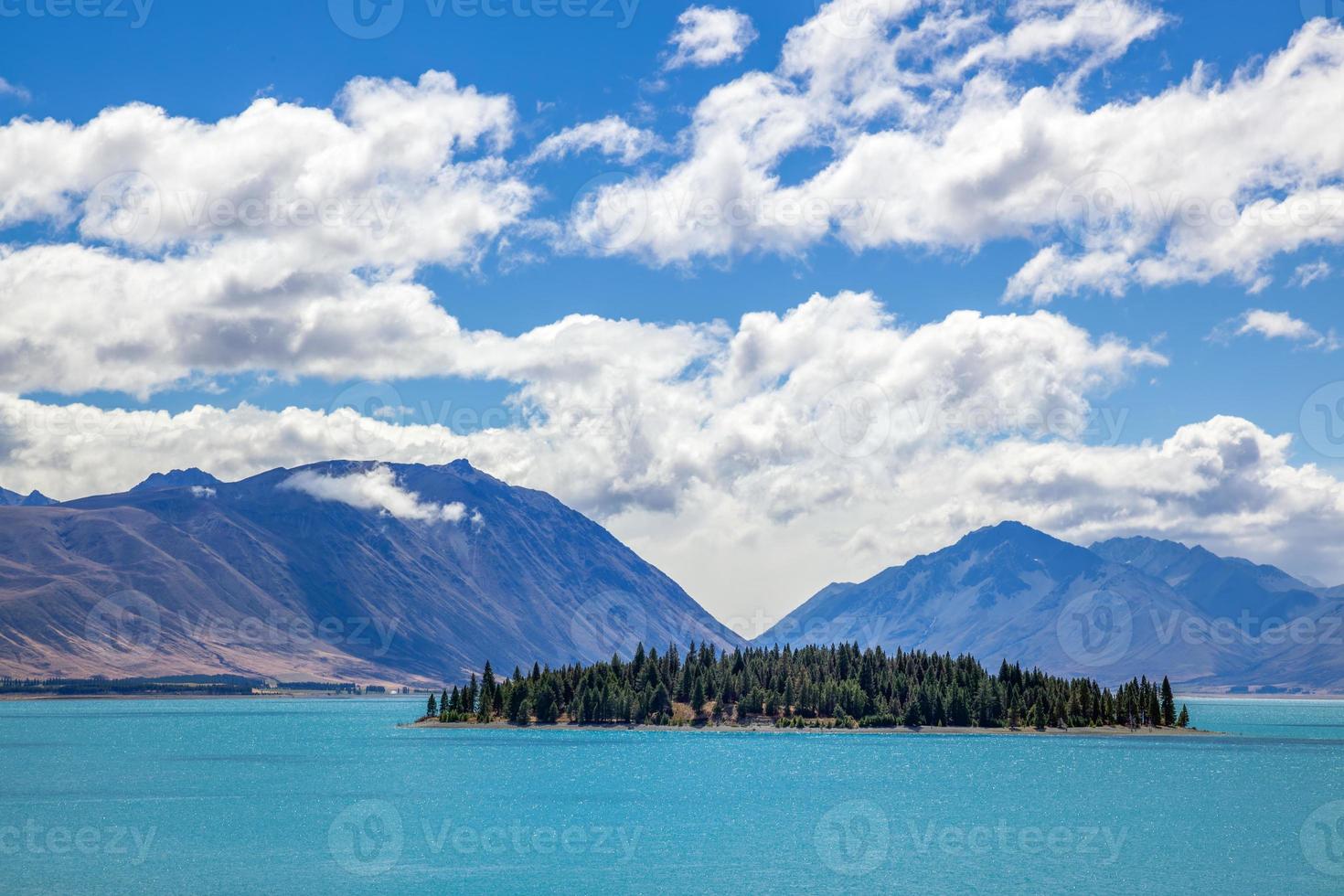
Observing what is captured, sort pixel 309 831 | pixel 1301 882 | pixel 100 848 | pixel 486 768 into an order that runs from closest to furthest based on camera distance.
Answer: pixel 1301 882
pixel 100 848
pixel 309 831
pixel 486 768

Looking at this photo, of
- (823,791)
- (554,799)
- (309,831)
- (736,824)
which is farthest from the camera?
(823,791)

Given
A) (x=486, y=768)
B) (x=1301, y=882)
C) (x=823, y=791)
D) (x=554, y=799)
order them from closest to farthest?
1. (x=1301, y=882)
2. (x=554, y=799)
3. (x=823, y=791)
4. (x=486, y=768)

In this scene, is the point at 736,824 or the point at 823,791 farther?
the point at 823,791

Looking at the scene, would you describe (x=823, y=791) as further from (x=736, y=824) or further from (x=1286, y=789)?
(x=1286, y=789)

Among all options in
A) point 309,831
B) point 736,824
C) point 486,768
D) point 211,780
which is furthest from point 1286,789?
point 211,780

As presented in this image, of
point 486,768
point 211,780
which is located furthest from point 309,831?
point 486,768

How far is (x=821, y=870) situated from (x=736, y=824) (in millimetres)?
28407

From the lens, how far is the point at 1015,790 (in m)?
165

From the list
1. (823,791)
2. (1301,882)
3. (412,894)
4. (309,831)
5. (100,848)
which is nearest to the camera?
(412,894)

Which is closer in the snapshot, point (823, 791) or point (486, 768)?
point (823, 791)

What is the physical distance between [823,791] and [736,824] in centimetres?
3720

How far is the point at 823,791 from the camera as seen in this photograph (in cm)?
16138

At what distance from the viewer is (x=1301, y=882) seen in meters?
94.9

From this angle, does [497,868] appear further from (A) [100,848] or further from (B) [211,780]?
(B) [211,780]
